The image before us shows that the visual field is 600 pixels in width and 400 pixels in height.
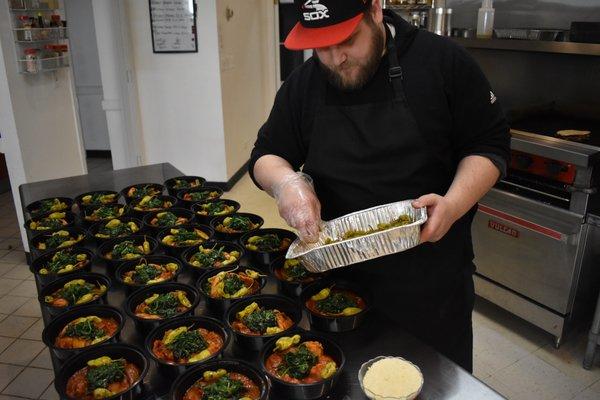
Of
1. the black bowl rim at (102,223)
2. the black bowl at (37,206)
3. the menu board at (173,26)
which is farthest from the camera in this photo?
the menu board at (173,26)

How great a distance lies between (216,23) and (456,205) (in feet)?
12.1

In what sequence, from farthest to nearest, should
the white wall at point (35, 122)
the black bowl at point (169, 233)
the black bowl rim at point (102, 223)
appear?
the white wall at point (35, 122), the black bowl rim at point (102, 223), the black bowl at point (169, 233)

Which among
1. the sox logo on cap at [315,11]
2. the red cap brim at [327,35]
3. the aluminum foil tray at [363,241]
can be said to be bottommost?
the aluminum foil tray at [363,241]

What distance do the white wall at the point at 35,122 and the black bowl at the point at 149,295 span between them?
2473 mm

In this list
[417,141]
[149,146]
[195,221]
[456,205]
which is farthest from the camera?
[149,146]

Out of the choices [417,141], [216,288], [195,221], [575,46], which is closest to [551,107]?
[575,46]

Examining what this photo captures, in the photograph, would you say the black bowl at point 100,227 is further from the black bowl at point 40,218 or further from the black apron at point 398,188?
the black apron at point 398,188

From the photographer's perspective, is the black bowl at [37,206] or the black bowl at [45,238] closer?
the black bowl at [45,238]

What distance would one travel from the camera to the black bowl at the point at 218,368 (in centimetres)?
107

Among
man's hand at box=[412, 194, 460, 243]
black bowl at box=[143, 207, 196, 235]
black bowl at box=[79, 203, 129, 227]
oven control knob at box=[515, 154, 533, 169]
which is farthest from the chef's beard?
oven control knob at box=[515, 154, 533, 169]

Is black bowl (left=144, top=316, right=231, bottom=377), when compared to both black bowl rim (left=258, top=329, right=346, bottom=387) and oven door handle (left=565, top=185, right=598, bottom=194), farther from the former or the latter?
oven door handle (left=565, top=185, right=598, bottom=194)

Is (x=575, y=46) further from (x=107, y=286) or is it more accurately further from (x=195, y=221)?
(x=107, y=286)

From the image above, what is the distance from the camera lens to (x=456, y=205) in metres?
1.31

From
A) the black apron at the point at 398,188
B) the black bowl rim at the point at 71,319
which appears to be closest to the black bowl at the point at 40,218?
the black bowl rim at the point at 71,319
